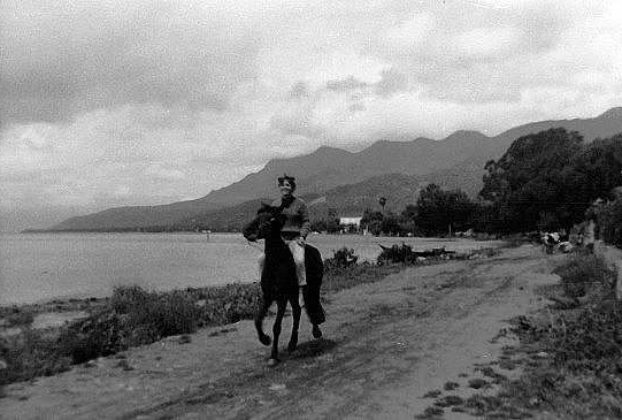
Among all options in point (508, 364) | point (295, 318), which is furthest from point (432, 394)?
point (295, 318)

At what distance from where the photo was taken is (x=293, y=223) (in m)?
8.00

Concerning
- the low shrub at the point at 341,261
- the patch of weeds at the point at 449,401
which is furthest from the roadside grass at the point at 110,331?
the low shrub at the point at 341,261

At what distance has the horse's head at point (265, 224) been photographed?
24.5ft

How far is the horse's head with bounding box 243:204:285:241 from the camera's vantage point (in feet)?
24.5

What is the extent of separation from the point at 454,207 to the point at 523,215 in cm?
5125

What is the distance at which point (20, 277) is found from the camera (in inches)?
1729

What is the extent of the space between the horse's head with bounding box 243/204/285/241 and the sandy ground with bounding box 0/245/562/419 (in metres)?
1.77

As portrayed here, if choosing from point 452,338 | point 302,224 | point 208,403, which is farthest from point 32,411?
point 452,338

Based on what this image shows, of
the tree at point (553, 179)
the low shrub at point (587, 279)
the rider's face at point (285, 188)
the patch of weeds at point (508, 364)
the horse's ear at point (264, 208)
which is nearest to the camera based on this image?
the patch of weeds at point (508, 364)

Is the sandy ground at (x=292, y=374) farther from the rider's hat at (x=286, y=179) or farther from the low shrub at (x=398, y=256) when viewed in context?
the low shrub at (x=398, y=256)

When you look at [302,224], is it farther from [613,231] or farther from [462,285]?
[613,231]

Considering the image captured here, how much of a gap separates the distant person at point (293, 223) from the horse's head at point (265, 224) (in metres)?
0.22

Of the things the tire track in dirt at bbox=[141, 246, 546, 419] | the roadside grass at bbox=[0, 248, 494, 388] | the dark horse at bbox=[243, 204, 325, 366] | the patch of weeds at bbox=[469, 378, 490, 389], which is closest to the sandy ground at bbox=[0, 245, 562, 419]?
the tire track in dirt at bbox=[141, 246, 546, 419]

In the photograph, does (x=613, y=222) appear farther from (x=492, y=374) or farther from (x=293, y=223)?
(x=293, y=223)
